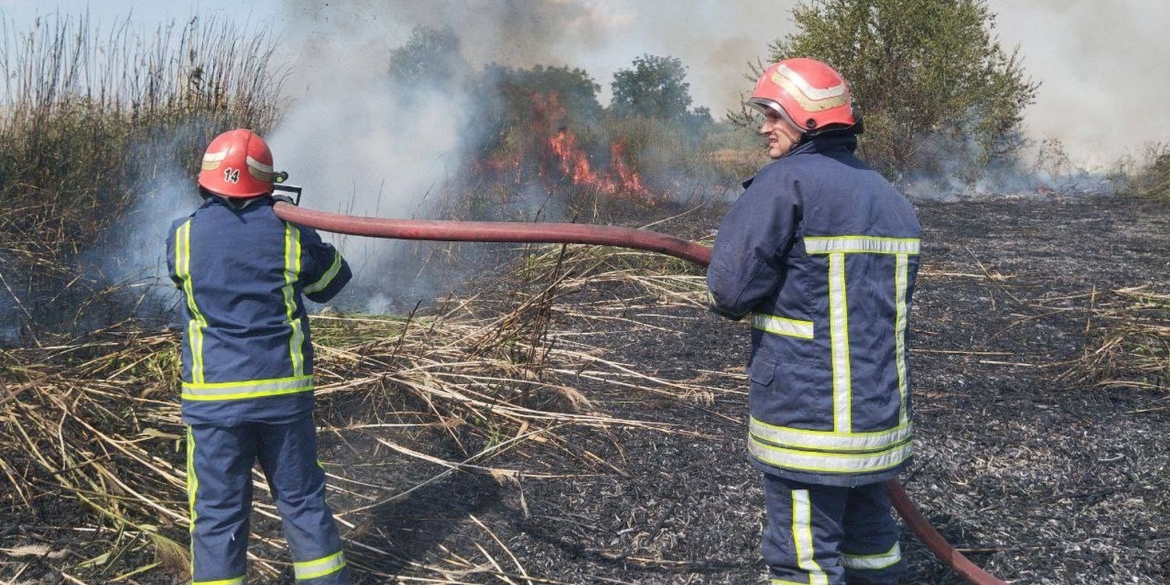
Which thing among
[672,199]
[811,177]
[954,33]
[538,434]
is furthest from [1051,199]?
[811,177]

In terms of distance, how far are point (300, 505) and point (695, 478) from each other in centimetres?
174

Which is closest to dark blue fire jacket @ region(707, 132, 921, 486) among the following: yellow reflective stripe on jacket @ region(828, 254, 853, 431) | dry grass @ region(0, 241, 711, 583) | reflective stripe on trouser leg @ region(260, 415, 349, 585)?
yellow reflective stripe on jacket @ region(828, 254, 853, 431)

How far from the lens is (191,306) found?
9.96 ft

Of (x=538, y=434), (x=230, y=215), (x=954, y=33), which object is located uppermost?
(x=954, y=33)

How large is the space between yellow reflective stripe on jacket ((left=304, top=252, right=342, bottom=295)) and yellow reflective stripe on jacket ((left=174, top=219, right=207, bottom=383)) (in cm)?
36

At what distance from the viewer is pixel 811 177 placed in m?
2.60

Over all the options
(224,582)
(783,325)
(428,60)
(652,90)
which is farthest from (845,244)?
(652,90)

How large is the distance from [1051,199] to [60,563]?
15142 millimetres

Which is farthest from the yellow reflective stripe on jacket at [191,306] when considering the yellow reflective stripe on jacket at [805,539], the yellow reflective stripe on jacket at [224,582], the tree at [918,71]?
the tree at [918,71]

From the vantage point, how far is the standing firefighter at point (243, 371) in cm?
296

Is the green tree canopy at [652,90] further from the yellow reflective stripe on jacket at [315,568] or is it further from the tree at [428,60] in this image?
the yellow reflective stripe on jacket at [315,568]

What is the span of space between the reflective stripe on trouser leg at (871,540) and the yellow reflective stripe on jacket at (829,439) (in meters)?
0.27

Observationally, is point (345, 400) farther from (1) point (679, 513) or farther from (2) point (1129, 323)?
(2) point (1129, 323)

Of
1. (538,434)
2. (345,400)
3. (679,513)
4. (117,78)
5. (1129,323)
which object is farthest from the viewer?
(117,78)
